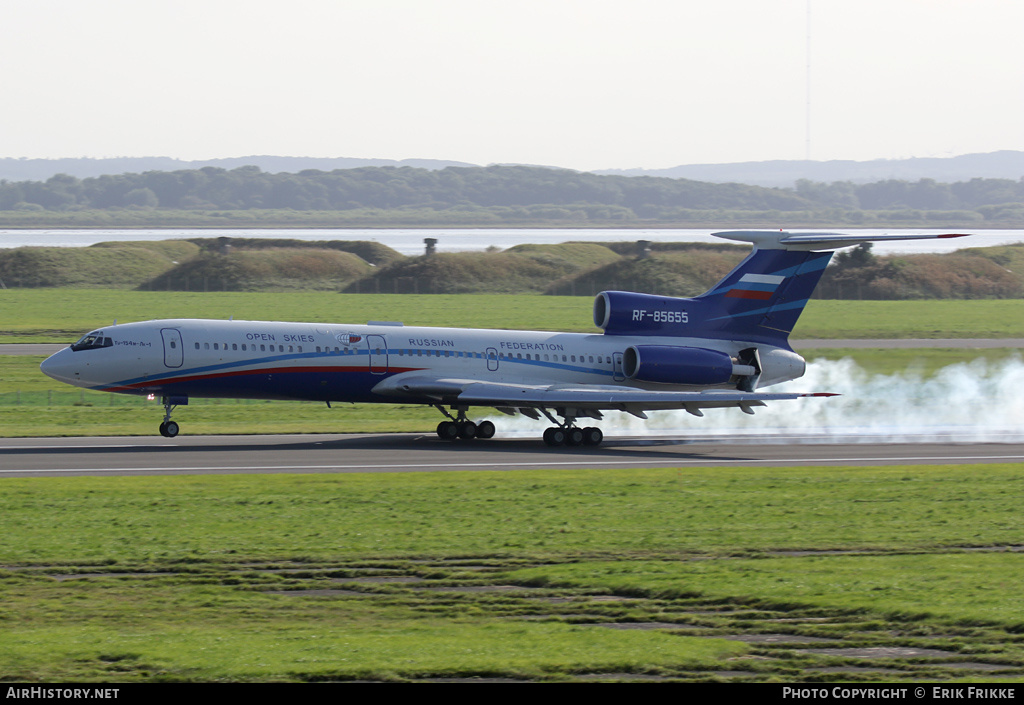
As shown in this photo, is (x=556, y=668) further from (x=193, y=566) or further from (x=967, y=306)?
(x=967, y=306)

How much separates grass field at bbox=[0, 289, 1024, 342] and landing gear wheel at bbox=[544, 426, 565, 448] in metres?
40.2

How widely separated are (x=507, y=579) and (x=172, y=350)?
22821 mm

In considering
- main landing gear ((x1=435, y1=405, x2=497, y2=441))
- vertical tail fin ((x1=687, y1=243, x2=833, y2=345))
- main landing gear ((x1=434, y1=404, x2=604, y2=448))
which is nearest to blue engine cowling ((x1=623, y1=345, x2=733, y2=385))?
vertical tail fin ((x1=687, y1=243, x2=833, y2=345))

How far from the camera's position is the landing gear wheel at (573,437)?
41281 mm

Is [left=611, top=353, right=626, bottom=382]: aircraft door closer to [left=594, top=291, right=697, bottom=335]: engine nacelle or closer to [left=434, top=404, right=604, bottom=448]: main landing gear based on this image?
[left=594, top=291, right=697, bottom=335]: engine nacelle

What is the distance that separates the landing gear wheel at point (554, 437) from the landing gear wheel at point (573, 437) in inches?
6.3

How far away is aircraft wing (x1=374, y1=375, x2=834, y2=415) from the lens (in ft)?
130

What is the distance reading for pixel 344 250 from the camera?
5428 inches

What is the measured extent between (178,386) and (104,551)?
18.7 m

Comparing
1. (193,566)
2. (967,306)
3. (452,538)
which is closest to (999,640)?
(452,538)

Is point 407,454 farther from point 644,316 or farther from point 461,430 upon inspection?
point 644,316

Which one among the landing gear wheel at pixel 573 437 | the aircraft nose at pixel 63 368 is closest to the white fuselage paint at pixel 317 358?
the aircraft nose at pixel 63 368

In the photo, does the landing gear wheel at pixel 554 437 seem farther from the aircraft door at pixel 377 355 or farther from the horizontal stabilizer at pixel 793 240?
the horizontal stabilizer at pixel 793 240

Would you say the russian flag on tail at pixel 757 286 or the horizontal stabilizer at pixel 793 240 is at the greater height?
the horizontal stabilizer at pixel 793 240
